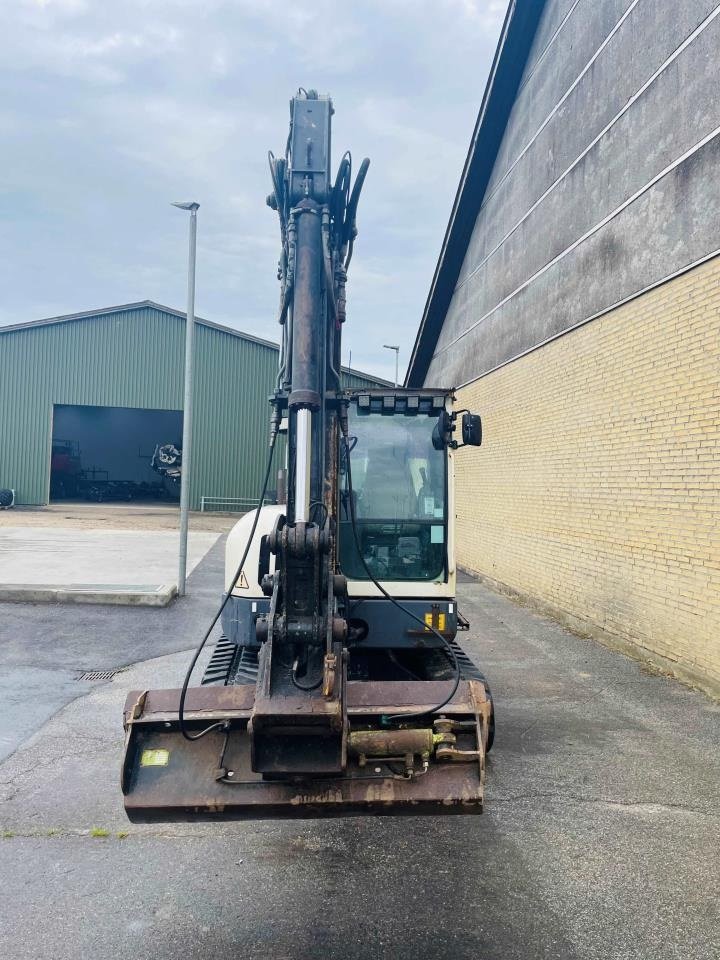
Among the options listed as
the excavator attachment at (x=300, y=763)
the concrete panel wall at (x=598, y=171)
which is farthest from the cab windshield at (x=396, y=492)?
the concrete panel wall at (x=598, y=171)

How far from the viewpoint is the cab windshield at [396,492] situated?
6.11 metres

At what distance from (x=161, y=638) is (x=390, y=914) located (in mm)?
6991

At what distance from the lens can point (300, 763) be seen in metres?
3.54

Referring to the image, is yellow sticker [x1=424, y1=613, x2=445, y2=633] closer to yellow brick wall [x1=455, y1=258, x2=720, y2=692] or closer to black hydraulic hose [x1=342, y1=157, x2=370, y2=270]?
black hydraulic hose [x1=342, y1=157, x2=370, y2=270]

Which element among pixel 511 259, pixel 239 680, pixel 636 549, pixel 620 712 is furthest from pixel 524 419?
pixel 239 680

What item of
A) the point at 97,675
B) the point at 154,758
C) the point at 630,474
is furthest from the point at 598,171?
the point at 154,758

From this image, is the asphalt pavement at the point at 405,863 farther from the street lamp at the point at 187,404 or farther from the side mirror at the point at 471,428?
the street lamp at the point at 187,404

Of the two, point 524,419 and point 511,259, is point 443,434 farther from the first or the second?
point 511,259

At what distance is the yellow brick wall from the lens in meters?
7.73

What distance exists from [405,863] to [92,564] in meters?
12.6

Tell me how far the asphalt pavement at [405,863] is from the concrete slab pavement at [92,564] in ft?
16.2

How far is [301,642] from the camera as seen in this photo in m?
3.82

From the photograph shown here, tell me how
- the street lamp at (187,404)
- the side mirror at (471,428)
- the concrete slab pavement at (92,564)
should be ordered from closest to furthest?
the side mirror at (471,428)
the concrete slab pavement at (92,564)
the street lamp at (187,404)

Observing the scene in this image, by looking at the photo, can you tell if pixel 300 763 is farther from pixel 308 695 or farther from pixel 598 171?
pixel 598 171
